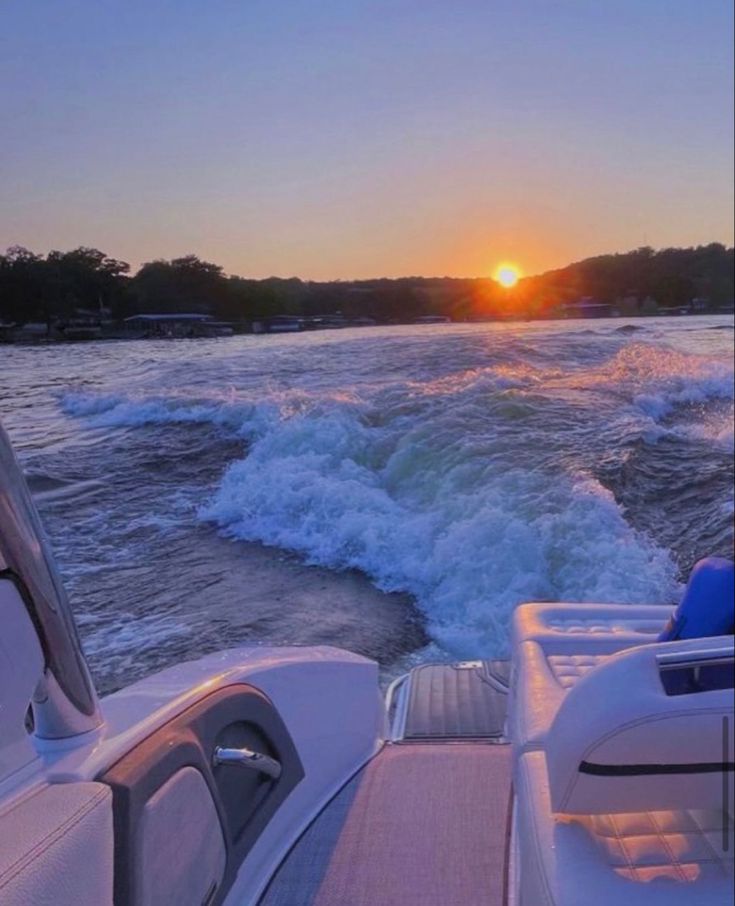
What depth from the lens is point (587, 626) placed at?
Result: 232 centimetres

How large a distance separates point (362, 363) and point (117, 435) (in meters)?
5.39

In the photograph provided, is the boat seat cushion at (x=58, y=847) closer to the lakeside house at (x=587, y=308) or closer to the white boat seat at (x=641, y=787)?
the white boat seat at (x=641, y=787)

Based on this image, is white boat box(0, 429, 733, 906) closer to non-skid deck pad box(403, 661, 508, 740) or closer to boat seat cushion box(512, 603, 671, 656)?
boat seat cushion box(512, 603, 671, 656)

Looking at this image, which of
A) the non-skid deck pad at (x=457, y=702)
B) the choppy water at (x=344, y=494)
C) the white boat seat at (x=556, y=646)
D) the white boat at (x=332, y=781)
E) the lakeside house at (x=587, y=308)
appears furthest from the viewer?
the lakeside house at (x=587, y=308)

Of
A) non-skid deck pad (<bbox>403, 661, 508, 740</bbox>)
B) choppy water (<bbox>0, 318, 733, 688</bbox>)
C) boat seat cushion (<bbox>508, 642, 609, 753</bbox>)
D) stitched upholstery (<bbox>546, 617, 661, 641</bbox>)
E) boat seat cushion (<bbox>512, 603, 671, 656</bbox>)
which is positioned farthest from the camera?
choppy water (<bbox>0, 318, 733, 688</bbox>)

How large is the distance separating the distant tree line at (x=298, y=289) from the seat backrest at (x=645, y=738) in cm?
101

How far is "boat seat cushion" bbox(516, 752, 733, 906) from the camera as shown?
1.08m

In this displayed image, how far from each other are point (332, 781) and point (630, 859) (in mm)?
1143

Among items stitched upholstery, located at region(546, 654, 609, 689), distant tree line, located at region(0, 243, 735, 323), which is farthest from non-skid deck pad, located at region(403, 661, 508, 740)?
distant tree line, located at region(0, 243, 735, 323)

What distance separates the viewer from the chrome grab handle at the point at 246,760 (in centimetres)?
158

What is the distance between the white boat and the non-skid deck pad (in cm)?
24

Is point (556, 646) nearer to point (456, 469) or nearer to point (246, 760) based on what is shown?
point (246, 760)

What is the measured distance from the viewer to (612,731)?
3.51ft

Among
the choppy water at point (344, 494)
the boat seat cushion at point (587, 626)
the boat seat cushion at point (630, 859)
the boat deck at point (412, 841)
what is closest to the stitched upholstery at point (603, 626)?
the boat seat cushion at point (587, 626)
